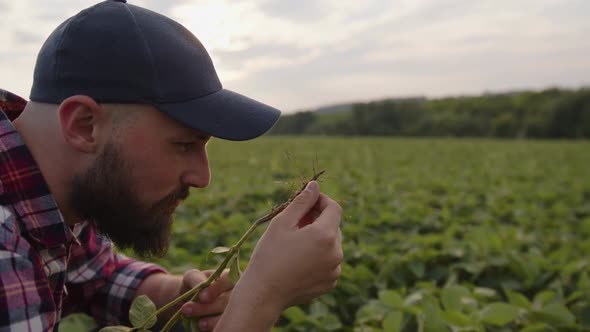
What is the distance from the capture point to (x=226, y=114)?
1.36 meters

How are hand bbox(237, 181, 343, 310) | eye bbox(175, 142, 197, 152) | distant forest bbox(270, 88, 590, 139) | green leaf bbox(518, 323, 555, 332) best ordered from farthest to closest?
1. distant forest bbox(270, 88, 590, 139)
2. green leaf bbox(518, 323, 555, 332)
3. eye bbox(175, 142, 197, 152)
4. hand bbox(237, 181, 343, 310)

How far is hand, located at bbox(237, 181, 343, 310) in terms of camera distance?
116cm

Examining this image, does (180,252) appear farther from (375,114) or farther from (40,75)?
(375,114)

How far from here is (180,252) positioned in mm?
2678

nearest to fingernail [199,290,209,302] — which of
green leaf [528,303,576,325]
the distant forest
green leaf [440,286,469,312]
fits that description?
green leaf [440,286,469,312]

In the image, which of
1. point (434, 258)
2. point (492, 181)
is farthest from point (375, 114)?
point (434, 258)

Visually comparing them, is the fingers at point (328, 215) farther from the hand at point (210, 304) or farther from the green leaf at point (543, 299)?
the green leaf at point (543, 299)

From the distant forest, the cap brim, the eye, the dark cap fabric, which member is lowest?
the distant forest

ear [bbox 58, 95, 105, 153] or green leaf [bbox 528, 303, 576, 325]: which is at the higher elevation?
ear [bbox 58, 95, 105, 153]

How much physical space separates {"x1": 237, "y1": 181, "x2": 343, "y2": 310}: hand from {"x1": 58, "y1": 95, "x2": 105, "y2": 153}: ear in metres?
0.46

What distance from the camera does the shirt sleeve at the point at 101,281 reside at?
68.6 inches

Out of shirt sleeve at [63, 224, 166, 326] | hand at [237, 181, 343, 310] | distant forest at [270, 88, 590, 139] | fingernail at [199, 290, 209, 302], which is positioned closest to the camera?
hand at [237, 181, 343, 310]

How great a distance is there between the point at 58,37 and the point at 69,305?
98cm

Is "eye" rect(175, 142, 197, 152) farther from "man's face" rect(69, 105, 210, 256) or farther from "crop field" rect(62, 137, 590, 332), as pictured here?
"crop field" rect(62, 137, 590, 332)
